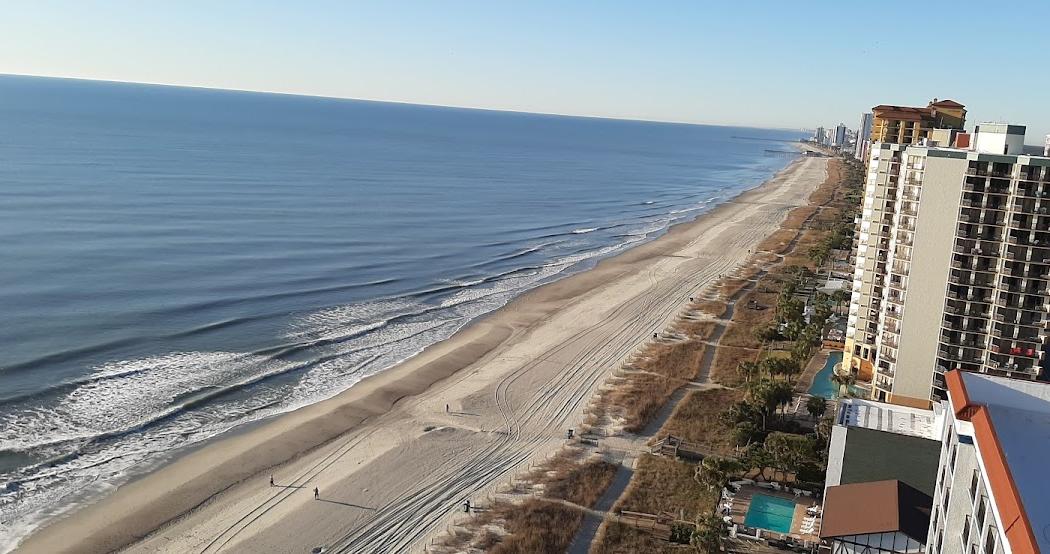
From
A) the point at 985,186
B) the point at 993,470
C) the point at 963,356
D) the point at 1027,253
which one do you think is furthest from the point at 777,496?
the point at 993,470

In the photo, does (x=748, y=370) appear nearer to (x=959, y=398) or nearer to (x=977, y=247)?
(x=977, y=247)

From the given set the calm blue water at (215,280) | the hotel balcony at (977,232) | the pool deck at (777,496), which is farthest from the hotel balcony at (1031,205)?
the calm blue water at (215,280)

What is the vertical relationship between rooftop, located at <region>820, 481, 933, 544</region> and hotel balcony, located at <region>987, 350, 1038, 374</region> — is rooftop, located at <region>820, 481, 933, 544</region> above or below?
below

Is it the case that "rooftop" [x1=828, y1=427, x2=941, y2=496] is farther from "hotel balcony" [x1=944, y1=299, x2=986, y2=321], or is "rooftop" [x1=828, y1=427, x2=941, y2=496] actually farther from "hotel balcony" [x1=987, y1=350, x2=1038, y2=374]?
"hotel balcony" [x1=944, y1=299, x2=986, y2=321]

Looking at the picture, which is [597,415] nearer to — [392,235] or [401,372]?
[401,372]

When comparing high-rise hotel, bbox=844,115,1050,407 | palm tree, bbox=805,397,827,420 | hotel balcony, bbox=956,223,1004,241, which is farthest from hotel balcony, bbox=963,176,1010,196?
palm tree, bbox=805,397,827,420
